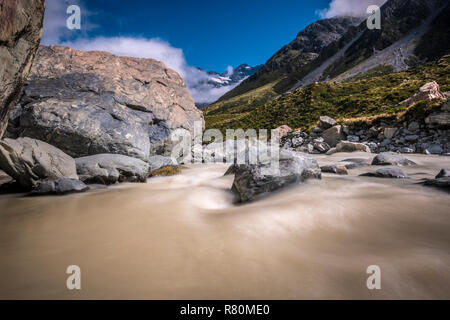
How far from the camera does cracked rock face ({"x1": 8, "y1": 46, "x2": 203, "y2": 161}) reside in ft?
23.5

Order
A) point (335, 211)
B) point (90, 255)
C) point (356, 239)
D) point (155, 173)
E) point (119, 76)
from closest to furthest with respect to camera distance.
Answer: point (90, 255) < point (356, 239) < point (335, 211) < point (155, 173) < point (119, 76)

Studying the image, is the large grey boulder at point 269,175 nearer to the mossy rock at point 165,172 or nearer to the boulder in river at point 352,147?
the mossy rock at point 165,172

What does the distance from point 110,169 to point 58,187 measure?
1.46 metres

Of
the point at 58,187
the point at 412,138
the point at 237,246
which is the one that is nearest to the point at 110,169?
the point at 58,187

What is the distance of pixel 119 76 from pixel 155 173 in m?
5.82

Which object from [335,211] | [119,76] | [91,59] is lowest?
[335,211]

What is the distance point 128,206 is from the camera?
403 cm

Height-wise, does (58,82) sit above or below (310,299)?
above

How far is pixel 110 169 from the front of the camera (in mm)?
6254

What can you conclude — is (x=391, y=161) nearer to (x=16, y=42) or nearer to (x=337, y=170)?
(x=337, y=170)

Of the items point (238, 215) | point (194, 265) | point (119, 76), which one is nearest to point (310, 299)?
point (194, 265)

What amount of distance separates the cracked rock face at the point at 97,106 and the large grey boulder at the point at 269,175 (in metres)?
4.97

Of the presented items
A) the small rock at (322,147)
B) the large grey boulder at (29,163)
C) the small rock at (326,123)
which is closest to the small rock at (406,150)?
the small rock at (322,147)
